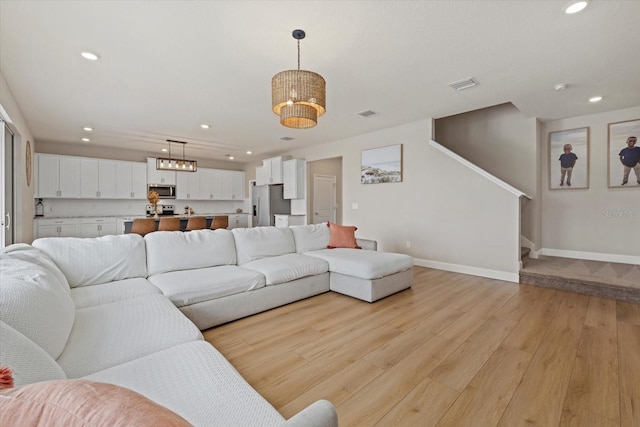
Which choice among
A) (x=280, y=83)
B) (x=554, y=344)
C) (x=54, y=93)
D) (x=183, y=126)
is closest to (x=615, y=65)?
(x=554, y=344)

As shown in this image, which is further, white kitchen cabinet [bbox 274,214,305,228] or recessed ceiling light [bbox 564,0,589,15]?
white kitchen cabinet [bbox 274,214,305,228]

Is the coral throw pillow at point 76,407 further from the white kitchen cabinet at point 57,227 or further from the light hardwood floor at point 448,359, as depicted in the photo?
the white kitchen cabinet at point 57,227

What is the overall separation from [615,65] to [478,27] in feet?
6.18

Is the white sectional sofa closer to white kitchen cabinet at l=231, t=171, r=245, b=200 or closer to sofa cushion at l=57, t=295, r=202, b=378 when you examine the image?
sofa cushion at l=57, t=295, r=202, b=378

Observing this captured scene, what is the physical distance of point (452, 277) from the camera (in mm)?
4266

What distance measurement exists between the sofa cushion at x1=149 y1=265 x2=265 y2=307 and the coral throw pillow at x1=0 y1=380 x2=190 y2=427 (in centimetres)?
194

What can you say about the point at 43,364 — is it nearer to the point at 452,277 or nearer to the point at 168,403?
the point at 168,403

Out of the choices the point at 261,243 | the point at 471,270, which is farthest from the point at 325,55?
the point at 471,270

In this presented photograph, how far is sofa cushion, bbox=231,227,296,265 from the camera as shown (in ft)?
11.0

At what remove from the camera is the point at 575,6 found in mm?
2072

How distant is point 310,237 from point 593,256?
470cm

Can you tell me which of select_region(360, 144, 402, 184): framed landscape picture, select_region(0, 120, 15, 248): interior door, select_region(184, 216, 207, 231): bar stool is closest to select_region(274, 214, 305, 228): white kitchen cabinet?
select_region(360, 144, 402, 184): framed landscape picture

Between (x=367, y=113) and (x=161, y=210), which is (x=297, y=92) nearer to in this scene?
(x=367, y=113)

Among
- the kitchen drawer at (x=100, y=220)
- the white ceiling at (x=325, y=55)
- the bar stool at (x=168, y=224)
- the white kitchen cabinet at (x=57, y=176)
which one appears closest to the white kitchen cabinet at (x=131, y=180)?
the kitchen drawer at (x=100, y=220)
